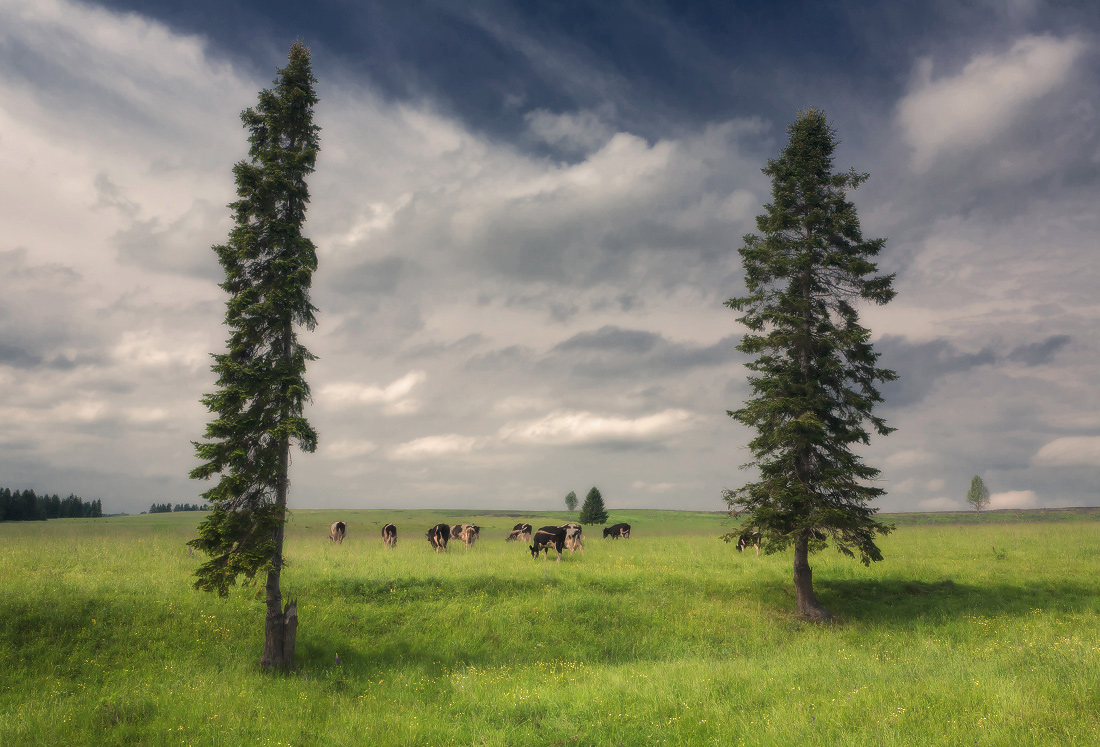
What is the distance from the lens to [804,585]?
21406 mm

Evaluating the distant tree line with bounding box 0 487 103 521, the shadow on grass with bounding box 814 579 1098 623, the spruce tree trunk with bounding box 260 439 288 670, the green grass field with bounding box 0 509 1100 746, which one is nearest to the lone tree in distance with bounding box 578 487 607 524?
the green grass field with bounding box 0 509 1100 746

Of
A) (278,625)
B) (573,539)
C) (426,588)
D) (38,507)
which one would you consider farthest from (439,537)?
(38,507)

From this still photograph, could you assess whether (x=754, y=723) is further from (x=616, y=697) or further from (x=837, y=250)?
(x=837, y=250)

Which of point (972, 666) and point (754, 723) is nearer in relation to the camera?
point (754, 723)

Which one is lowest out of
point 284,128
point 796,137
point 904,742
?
point 904,742

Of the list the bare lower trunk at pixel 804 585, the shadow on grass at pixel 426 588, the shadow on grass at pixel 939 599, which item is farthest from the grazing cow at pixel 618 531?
the bare lower trunk at pixel 804 585

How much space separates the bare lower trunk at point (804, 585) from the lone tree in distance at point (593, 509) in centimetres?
4590

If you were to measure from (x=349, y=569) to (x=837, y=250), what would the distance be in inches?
944

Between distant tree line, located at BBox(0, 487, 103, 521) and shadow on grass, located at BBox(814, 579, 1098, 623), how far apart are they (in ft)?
304

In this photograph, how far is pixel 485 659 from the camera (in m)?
16.8

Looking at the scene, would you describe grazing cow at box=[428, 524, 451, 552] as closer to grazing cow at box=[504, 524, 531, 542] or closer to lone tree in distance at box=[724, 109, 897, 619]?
grazing cow at box=[504, 524, 531, 542]

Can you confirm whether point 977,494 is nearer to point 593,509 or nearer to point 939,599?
point 593,509

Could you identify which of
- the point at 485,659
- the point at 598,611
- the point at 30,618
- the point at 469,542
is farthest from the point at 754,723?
the point at 469,542

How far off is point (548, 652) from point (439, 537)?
56.4 feet
